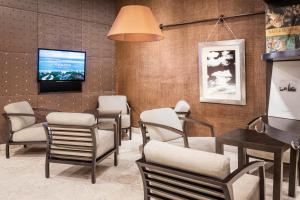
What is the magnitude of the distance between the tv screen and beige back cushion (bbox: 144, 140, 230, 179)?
3991 millimetres

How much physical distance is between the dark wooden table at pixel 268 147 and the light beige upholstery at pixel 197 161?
67cm

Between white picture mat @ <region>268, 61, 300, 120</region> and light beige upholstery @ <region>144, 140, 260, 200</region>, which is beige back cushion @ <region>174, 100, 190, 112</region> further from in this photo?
light beige upholstery @ <region>144, 140, 260, 200</region>

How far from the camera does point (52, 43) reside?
5.45m

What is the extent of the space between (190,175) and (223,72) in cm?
337

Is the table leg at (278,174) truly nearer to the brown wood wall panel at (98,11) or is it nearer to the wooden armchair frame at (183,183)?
the wooden armchair frame at (183,183)

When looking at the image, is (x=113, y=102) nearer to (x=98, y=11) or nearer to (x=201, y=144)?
(x=98, y=11)

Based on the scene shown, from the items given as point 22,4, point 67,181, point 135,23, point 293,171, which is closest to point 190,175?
point 293,171

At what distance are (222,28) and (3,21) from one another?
3.84 m

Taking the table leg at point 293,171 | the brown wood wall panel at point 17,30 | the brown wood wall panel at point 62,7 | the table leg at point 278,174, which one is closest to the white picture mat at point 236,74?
the table leg at point 293,171

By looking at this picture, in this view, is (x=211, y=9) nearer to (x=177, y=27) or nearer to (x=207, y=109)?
(x=177, y=27)

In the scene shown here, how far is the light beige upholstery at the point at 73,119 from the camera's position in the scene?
328 cm

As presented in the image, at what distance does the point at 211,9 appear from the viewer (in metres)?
4.89

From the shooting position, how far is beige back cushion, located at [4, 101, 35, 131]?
4320mm

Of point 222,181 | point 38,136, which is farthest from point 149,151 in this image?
point 38,136
